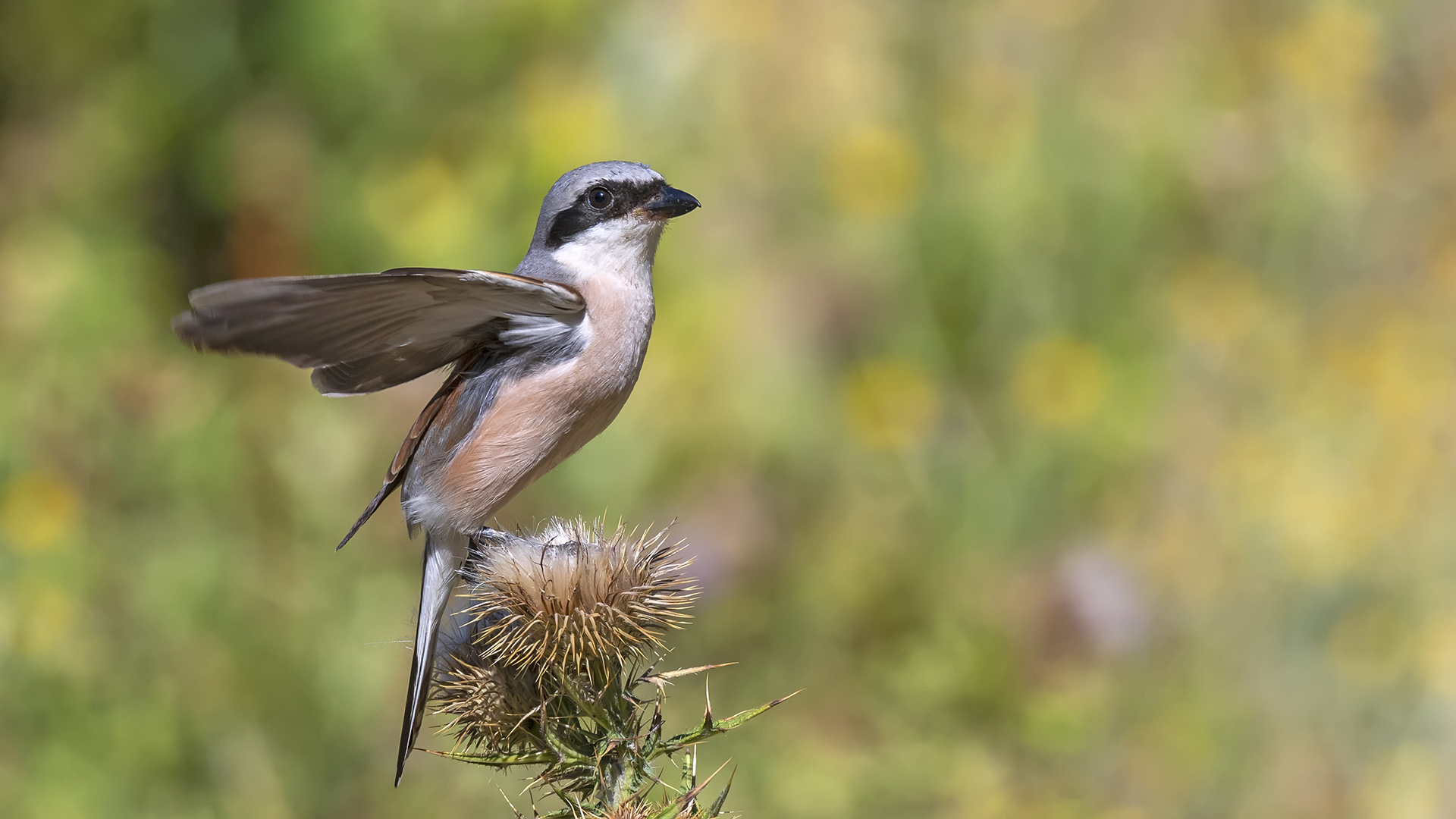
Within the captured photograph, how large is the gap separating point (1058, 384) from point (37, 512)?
3.92 meters

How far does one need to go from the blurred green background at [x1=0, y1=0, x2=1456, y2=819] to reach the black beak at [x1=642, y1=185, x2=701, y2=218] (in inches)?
87.2

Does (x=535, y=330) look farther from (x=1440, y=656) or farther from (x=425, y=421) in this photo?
(x=1440, y=656)

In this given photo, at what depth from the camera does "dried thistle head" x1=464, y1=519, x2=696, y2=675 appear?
1845 mm

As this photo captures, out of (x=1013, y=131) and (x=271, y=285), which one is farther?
(x=1013, y=131)

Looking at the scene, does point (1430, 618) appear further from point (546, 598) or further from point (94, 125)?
point (94, 125)

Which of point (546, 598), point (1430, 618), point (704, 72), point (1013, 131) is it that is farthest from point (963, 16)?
point (546, 598)

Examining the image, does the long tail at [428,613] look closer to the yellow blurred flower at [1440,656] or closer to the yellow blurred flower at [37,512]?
the yellow blurred flower at [37,512]

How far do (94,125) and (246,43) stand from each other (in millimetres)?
768

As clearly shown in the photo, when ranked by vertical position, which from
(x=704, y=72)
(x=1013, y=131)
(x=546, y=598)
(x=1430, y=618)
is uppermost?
(x=704, y=72)

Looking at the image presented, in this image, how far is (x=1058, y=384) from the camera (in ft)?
16.9

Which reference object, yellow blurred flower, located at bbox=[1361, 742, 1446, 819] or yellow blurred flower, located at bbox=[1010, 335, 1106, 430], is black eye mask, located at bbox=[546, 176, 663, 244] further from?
yellow blurred flower, located at bbox=[1361, 742, 1446, 819]

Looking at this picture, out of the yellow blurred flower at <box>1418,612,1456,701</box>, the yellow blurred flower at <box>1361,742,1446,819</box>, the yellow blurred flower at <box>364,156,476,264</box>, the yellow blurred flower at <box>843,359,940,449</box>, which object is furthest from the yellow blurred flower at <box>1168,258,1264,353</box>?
the yellow blurred flower at <box>364,156,476,264</box>

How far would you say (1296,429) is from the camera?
16.6ft

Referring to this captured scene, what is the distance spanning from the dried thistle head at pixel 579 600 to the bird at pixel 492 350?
261 mm
